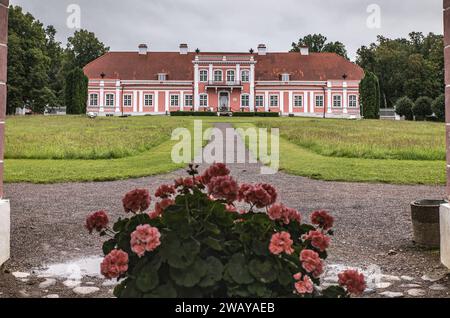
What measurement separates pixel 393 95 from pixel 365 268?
214ft

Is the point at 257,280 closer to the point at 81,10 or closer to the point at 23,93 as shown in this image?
the point at 81,10

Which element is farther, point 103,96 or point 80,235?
point 103,96

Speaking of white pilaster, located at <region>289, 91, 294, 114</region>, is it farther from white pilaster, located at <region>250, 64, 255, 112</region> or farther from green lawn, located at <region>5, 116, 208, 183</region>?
green lawn, located at <region>5, 116, 208, 183</region>

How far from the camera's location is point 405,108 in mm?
51844

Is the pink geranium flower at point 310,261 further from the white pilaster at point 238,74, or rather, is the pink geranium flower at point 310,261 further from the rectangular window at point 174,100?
the rectangular window at point 174,100

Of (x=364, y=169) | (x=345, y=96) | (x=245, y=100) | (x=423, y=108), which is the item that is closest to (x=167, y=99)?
(x=245, y=100)

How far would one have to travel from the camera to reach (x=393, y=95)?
65.2 m

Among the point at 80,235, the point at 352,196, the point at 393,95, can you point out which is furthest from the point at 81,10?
the point at 393,95

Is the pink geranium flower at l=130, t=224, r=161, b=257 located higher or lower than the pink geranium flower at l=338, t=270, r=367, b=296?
higher

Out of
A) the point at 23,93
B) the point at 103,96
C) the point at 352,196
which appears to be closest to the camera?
the point at 352,196

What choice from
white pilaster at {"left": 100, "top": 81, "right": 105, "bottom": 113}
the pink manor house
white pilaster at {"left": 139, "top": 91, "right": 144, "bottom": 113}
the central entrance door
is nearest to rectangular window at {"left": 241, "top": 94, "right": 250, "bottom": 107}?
the pink manor house

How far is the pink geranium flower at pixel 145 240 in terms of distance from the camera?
232cm

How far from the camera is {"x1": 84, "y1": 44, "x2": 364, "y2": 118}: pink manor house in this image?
177ft

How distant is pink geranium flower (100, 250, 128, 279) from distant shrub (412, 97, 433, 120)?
170 feet
